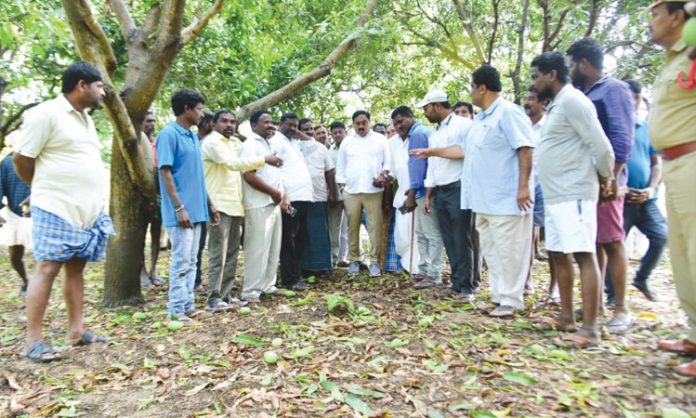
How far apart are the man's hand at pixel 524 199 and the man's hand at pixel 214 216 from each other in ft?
9.81

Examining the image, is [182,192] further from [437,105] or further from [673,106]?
[673,106]

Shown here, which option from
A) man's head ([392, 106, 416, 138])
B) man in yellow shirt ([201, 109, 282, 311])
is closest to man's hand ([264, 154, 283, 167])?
man in yellow shirt ([201, 109, 282, 311])

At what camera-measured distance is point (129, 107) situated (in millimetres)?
4844

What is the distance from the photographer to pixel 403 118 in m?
6.08

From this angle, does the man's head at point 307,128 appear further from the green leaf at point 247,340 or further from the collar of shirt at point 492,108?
the green leaf at point 247,340

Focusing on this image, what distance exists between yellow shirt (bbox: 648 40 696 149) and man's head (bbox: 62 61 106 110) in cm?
414

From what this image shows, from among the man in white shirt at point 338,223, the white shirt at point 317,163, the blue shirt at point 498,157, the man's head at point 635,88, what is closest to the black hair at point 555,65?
the blue shirt at point 498,157

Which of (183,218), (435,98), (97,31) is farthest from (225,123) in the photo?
(435,98)

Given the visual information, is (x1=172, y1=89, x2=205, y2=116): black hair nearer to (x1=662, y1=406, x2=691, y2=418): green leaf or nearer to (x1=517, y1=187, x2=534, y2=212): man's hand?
(x1=517, y1=187, x2=534, y2=212): man's hand

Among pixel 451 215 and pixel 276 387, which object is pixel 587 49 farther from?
pixel 276 387

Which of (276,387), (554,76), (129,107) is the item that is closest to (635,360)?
(554,76)

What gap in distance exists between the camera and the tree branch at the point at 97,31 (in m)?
4.24

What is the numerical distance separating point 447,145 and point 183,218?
2998mm

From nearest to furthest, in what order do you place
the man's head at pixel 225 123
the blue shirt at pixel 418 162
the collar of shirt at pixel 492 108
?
the collar of shirt at pixel 492 108, the man's head at pixel 225 123, the blue shirt at pixel 418 162
